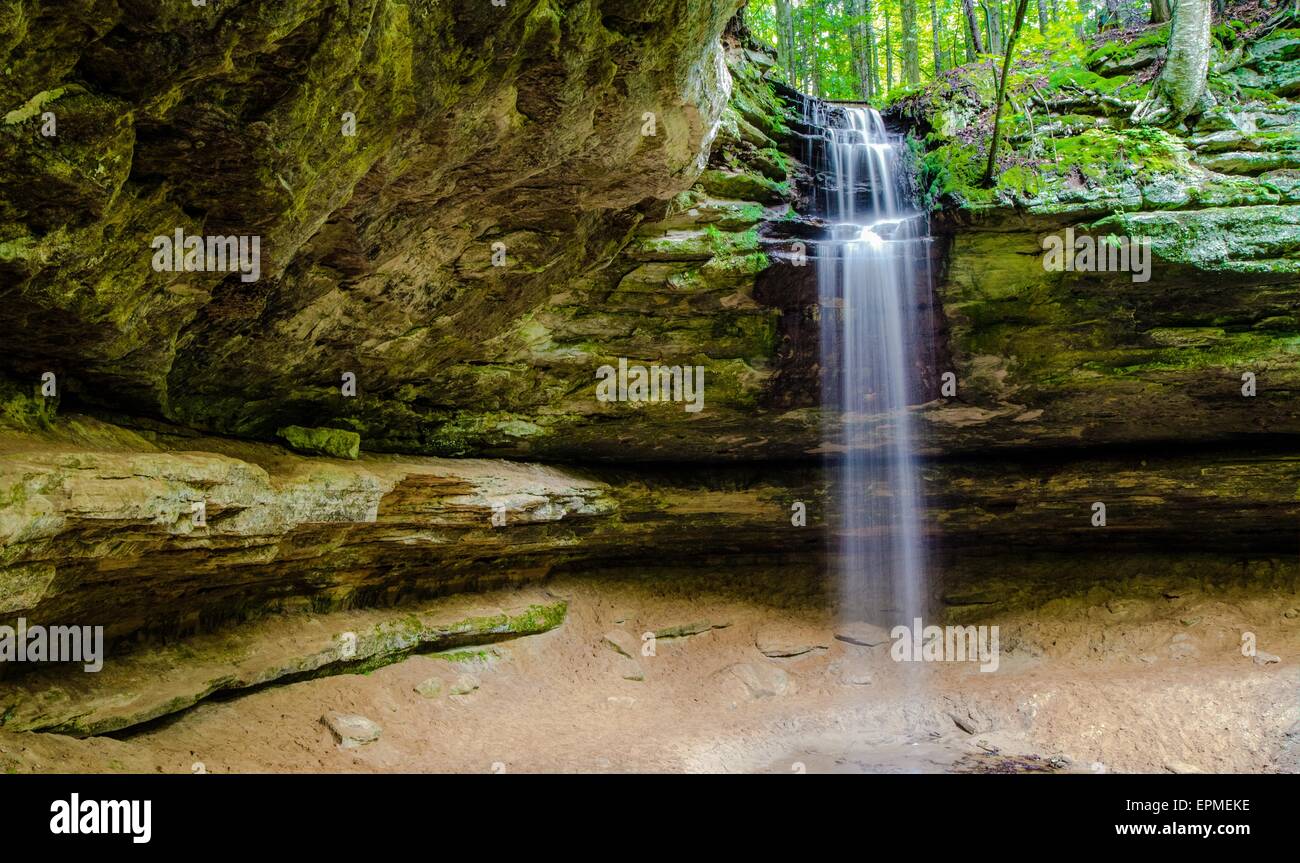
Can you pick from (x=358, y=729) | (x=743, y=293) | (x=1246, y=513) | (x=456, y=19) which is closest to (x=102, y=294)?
(x=456, y=19)

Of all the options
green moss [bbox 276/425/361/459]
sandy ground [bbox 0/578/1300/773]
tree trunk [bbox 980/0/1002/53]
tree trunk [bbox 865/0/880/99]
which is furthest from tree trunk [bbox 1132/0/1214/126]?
tree trunk [bbox 865/0/880/99]

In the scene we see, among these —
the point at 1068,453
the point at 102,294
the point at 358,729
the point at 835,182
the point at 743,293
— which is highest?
the point at 835,182

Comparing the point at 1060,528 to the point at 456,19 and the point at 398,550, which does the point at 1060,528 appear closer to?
the point at 398,550

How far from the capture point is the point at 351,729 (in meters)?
8.55

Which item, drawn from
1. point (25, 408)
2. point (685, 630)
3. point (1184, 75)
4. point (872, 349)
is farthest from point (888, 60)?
point (25, 408)

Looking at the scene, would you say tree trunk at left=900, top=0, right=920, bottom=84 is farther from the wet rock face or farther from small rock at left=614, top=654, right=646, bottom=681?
small rock at left=614, top=654, right=646, bottom=681

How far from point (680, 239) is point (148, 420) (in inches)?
263

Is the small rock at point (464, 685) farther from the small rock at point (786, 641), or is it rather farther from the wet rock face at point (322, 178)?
the small rock at point (786, 641)

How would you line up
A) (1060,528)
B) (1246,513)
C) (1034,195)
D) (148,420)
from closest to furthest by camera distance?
1. (148,420)
2. (1034,195)
3. (1246,513)
4. (1060,528)

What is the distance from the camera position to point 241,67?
4770 mm

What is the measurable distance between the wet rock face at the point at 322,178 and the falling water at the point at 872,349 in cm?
341

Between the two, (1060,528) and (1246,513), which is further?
(1060,528)

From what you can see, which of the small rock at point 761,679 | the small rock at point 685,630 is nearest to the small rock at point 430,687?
the small rock at point 685,630

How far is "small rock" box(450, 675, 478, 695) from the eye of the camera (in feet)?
34.3
